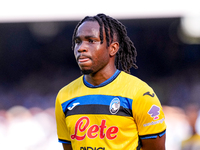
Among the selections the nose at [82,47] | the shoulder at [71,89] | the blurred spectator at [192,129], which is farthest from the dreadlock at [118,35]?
the blurred spectator at [192,129]

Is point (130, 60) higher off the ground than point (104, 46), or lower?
lower

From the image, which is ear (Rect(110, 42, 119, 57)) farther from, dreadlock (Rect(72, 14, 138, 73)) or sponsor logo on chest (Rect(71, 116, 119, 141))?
sponsor logo on chest (Rect(71, 116, 119, 141))

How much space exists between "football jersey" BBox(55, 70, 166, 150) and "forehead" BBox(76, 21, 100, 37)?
14.1 inches

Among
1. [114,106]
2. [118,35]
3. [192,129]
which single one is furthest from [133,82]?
[192,129]

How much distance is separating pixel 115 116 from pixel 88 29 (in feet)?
2.10

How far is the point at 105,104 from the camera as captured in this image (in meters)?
1.88

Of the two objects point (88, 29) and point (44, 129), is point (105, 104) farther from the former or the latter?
point (44, 129)

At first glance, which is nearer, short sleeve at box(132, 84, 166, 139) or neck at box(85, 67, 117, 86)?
short sleeve at box(132, 84, 166, 139)

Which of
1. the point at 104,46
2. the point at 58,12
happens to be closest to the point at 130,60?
the point at 104,46

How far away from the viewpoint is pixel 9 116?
26.0ft

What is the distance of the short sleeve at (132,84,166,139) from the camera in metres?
1.81

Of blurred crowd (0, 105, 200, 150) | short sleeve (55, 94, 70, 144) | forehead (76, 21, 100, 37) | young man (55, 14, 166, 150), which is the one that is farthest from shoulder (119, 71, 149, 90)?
blurred crowd (0, 105, 200, 150)

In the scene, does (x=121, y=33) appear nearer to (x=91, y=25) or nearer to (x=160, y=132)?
(x=91, y=25)

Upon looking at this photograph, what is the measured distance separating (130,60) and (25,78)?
7255 millimetres
